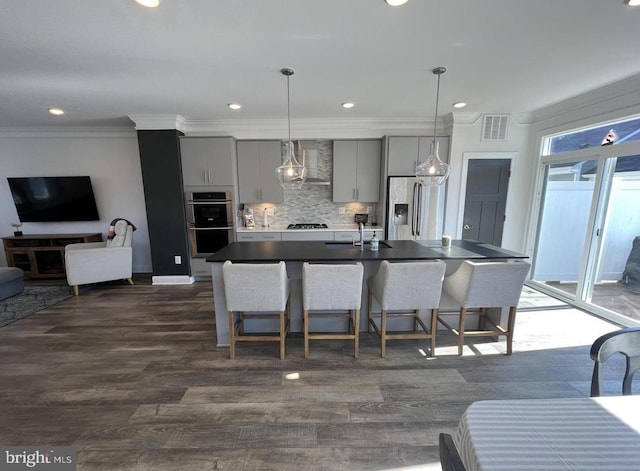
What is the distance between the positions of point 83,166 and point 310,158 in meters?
4.25

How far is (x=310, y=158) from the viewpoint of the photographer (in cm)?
463

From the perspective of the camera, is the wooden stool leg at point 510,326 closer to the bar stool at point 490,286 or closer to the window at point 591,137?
the bar stool at point 490,286

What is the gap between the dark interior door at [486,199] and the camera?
426 centimetres

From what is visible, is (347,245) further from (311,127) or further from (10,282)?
(10,282)

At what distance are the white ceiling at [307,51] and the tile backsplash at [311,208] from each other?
163cm

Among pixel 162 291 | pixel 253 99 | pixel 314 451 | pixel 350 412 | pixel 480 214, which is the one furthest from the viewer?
pixel 480 214

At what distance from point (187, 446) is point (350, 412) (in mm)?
1024

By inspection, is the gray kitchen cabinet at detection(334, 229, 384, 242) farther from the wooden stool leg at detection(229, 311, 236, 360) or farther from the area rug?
the area rug

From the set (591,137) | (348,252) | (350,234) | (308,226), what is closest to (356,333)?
(348,252)

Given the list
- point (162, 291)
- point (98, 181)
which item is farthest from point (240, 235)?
point (98, 181)

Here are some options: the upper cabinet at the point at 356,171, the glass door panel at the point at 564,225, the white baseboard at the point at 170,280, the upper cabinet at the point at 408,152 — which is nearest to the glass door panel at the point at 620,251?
the glass door panel at the point at 564,225

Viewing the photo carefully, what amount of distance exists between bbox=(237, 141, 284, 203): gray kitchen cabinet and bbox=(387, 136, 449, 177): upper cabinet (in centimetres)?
191

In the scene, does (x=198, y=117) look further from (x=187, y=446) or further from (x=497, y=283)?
(x=497, y=283)

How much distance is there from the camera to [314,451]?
1.50 m
